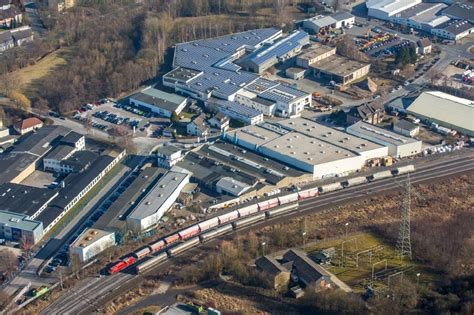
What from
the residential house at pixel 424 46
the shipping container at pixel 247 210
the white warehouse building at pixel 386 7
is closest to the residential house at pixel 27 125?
the shipping container at pixel 247 210

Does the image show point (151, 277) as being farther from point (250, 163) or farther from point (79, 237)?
point (250, 163)

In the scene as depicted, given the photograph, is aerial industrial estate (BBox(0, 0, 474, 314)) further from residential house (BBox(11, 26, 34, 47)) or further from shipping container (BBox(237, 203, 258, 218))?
residential house (BBox(11, 26, 34, 47))

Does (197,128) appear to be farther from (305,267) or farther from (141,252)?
(305,267)

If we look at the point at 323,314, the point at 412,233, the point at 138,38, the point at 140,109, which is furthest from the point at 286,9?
the point at 323,314

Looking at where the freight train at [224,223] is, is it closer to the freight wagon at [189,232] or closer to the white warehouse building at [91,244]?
the freight wagon at [189,232]

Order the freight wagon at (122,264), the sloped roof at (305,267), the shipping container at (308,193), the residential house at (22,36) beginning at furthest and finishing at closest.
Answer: the residential house at (22,36) → the shipping container at (308,193) → the freight wagon at (122,264) → the sloped roof at (305,267)

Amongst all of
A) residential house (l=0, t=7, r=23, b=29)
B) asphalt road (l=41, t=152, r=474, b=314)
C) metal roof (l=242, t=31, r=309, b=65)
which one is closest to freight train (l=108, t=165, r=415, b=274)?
asphalt road (l=41, t=152, r=474, b=314)
